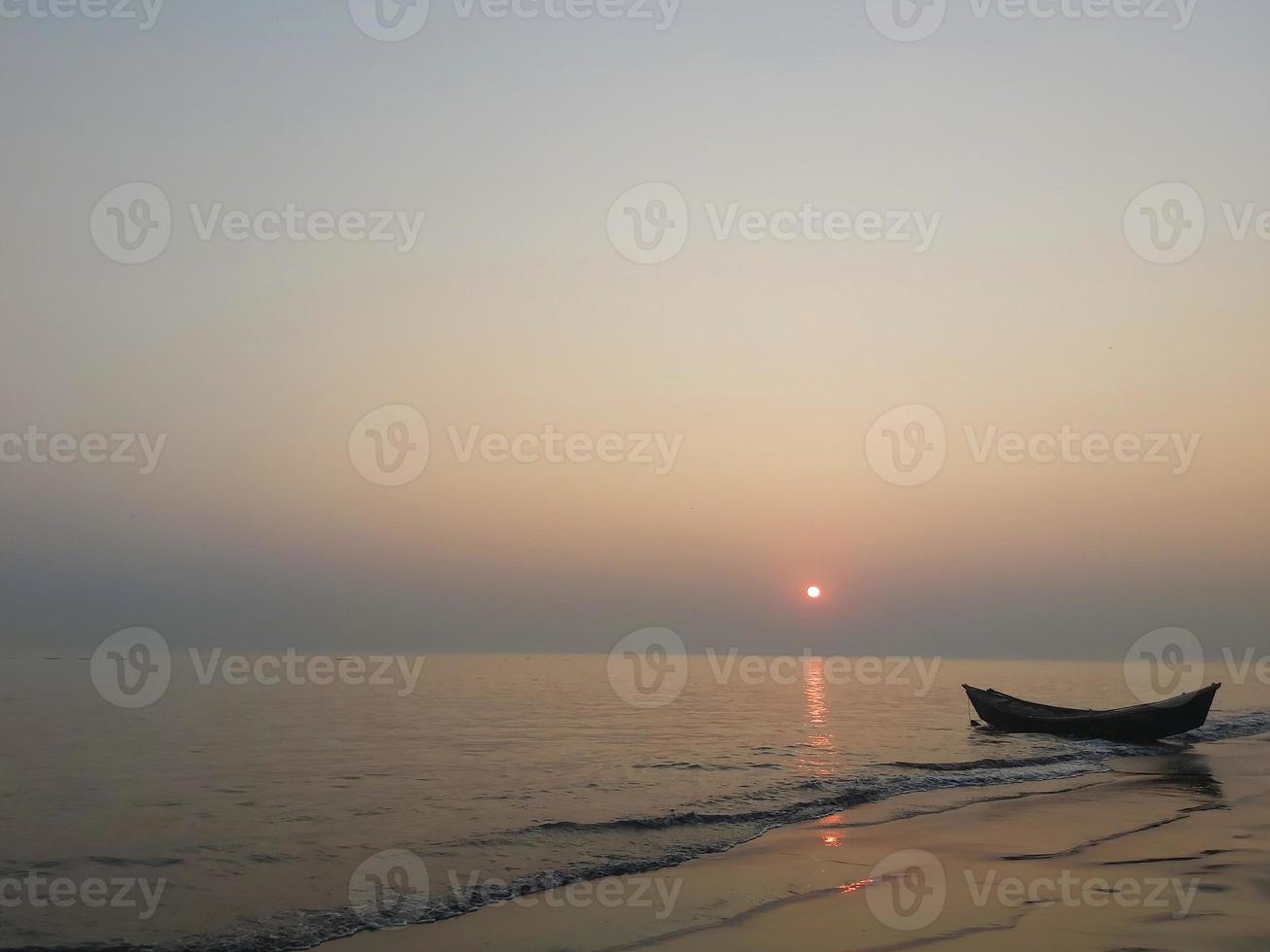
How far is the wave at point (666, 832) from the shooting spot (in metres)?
12.9

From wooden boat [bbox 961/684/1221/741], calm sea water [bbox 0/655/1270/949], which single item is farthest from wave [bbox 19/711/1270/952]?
wooden boat [bbox 961/684/1221/741]

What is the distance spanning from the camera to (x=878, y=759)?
34438 mm

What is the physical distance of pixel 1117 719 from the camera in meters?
38.6

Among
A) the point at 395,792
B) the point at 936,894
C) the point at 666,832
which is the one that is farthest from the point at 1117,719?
the point at 936,894

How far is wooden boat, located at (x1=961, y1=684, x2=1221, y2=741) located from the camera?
37406 millimetres

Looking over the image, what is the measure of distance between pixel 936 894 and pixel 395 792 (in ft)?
56.3

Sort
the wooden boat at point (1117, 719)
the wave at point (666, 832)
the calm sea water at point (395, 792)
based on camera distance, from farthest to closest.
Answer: the wooden boat at point (1117, 719), the calm sea water at point (395, 792), the wave at point (666, 832)

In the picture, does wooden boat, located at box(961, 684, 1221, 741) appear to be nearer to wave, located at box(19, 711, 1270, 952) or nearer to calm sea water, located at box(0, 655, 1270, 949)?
wave, located at box(19, 711, 1270, 952)

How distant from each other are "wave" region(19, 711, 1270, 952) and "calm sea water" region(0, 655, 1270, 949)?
0.08m

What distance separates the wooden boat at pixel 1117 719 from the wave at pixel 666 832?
0.57 m

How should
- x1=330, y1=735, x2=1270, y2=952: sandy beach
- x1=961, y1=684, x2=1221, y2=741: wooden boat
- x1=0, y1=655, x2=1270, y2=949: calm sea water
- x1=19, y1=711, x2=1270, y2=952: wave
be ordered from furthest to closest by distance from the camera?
x1=961, y1=684, x2=1221, y2=741: wooden boat, x1=0, y1=655, x2=1270, y2=949: calm sea water, x1=19, y1=711, x2=1270, y2=952: wave, x1=330, y1=735, x2=1270, y2=952: sandy beach

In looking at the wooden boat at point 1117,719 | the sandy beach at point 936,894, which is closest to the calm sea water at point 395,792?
the wooden boat at point 1117,719

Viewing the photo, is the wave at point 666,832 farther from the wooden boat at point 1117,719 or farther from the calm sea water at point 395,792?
the wooden boat at point 1117,719

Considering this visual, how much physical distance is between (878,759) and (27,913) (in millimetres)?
27356
